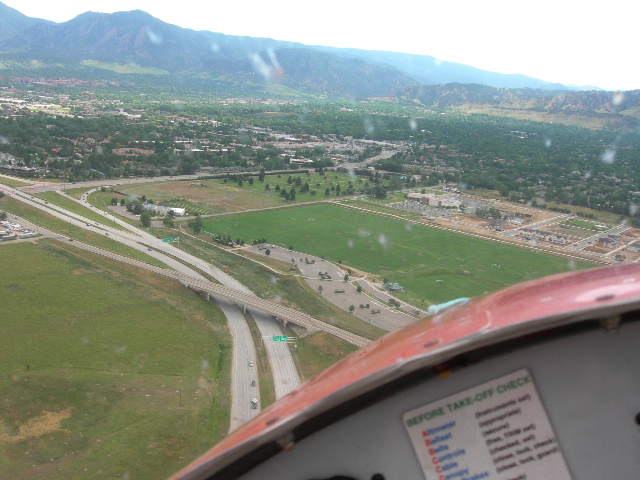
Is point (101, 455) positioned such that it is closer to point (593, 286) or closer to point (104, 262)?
point (593, 286)

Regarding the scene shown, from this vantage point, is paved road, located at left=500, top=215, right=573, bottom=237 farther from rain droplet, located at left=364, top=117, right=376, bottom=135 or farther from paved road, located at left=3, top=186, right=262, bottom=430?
rain droplet, located at left=364, top=117, right=376, bottom=135

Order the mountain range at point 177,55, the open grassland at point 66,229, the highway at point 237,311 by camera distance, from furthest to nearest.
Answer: the mountain range at point 177,55 → the open grassland at point 66,229 → the highway at point 237,311

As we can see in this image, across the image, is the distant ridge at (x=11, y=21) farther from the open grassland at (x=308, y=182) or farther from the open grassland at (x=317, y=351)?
the open grassland at (x=317, y=351)

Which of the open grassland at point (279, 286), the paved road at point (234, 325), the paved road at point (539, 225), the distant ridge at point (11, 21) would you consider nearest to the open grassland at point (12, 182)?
the paved road at point (234, 325)

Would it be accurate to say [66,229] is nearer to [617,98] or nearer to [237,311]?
[237,311]

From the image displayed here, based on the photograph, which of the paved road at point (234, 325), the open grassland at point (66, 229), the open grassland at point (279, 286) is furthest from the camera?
the open grassland at point (66, 229)

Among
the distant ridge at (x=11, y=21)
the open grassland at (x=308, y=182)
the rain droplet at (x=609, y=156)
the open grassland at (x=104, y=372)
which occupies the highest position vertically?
the distant ridge at (x=11, y=21)

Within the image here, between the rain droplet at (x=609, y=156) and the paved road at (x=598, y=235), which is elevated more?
the rain droplet at (x=609, y=156)
